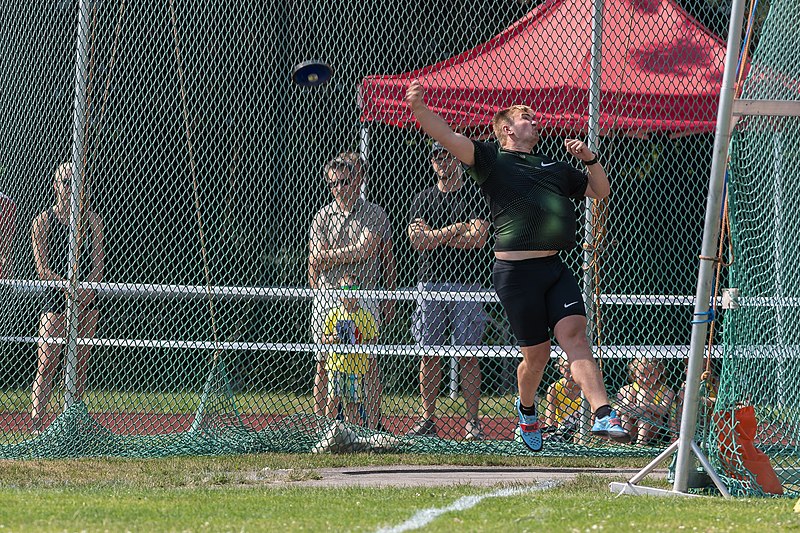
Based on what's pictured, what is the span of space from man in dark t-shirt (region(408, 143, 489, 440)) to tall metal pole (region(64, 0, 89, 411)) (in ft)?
8.53

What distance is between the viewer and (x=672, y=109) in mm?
10047

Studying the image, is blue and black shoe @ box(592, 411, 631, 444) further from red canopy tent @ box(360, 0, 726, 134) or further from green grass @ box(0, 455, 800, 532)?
red canopy tent @ box(360, 0, 726, 134)

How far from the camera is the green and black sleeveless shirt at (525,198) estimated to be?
721cm

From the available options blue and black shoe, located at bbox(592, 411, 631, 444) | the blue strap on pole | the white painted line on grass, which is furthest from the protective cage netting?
blue and black shoe, located at bbox(592, 411, 631, 444)

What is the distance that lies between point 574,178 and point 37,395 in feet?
15.7

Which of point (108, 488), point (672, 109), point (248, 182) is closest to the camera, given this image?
point (108, 488)

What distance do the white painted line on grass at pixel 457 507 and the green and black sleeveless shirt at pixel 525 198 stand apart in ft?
4.63

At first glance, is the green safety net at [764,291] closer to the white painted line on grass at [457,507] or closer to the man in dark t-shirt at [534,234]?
the man in dark t-shirt at [534,234]

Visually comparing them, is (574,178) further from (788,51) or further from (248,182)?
(248,182)

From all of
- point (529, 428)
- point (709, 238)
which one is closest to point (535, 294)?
point (529, 428)

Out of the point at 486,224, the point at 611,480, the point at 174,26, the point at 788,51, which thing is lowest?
the point at 611,480

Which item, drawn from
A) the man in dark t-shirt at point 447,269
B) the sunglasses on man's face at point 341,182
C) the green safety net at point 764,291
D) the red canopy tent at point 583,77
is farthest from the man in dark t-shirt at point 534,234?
the red canopy tent at point 583,77

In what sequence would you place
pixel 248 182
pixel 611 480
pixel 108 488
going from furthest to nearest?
pixel 248 182, pixel 611 480, pixel 108 488

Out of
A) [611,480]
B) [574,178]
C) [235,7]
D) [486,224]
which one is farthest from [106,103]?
[611,480]
